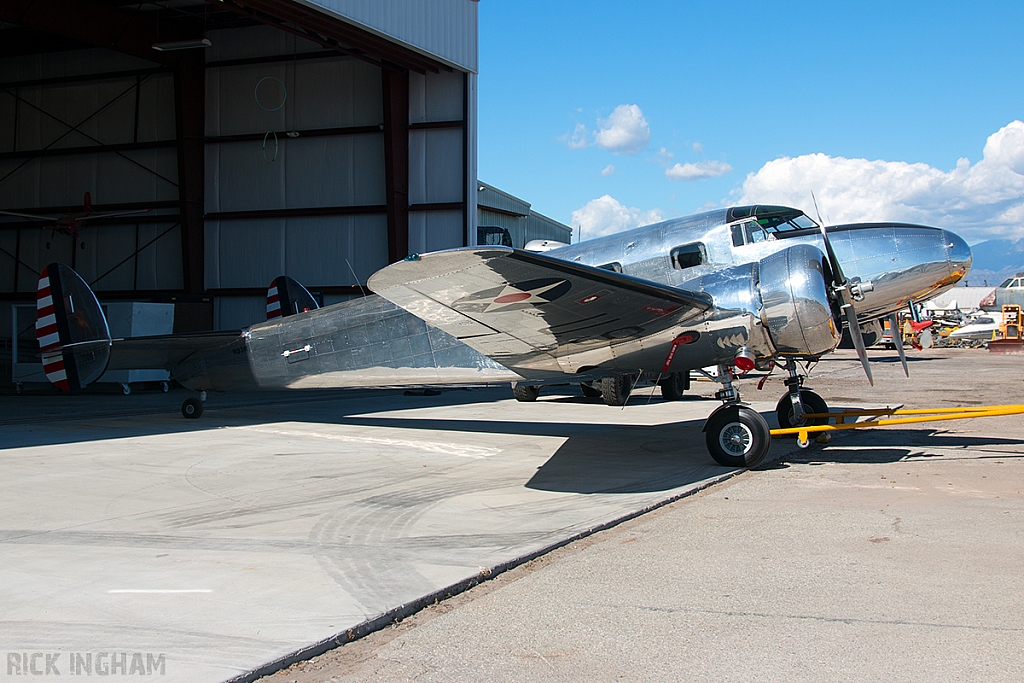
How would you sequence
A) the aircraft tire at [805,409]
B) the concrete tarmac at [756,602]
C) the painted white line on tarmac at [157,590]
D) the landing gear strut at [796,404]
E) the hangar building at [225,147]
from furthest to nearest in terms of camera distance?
1. the hangar building at [225,147]
2. the aircraft tire at [805,409]
3. the landing gear strut at [796,404]
4. the painted white line on tarmac at [157,590]
5. the concrete tarmac at [756,602]

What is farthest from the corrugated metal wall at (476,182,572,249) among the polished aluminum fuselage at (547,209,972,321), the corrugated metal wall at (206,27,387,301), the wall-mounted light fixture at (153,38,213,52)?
the polished aluminum fuselage at (547,209,972,321)

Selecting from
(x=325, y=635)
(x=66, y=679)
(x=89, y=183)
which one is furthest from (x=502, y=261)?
(x=89, y=183)

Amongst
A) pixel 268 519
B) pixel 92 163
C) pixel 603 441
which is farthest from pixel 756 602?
pixel 92 163

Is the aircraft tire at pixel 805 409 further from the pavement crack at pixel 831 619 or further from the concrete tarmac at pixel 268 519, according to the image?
the pavement crack at pixel 831 619

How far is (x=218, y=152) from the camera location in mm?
24609

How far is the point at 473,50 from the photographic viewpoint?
21.7 m

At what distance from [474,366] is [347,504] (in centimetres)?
358

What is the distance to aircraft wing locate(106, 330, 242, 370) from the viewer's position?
41.2 ft

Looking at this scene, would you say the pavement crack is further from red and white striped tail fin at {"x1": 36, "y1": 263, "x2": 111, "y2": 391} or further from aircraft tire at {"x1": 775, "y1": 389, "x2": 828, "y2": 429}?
red and white striped tail fin at {"x1": 36, "y1": 263, "x2": 111, "y2": 391}

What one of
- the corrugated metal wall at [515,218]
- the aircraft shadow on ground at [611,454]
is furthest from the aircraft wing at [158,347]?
the corrugated metal wall at [515,218]

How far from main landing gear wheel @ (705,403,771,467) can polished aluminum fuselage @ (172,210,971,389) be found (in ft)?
2.01

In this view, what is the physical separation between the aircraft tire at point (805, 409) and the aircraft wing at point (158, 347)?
8273 millimetres

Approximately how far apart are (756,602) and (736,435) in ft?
14.7

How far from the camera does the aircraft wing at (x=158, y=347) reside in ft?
41.2
